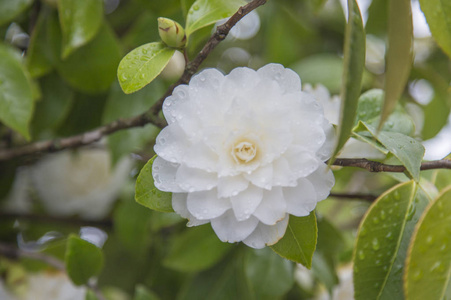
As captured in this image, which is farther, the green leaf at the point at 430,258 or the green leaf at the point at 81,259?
the green leaf at the point at 81,259

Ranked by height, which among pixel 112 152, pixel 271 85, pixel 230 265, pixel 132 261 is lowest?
pixel 132 261

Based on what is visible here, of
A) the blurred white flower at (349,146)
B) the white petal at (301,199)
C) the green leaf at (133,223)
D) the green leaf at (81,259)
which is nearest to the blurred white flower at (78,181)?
the green leaf at (133,223)

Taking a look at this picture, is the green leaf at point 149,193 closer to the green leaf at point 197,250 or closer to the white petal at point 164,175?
the white petal at point 164,175

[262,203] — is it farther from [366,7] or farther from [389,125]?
[366,7]

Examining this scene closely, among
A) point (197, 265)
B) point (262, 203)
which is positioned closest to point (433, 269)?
point (262, 203)

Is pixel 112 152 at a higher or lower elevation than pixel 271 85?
lower

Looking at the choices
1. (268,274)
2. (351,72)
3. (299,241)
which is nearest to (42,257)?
(268,274)

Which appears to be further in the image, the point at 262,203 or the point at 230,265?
the point at 230,265

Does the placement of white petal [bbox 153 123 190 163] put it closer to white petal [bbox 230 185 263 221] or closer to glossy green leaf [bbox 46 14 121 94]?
white petal [bbox 230 185 263 221]
